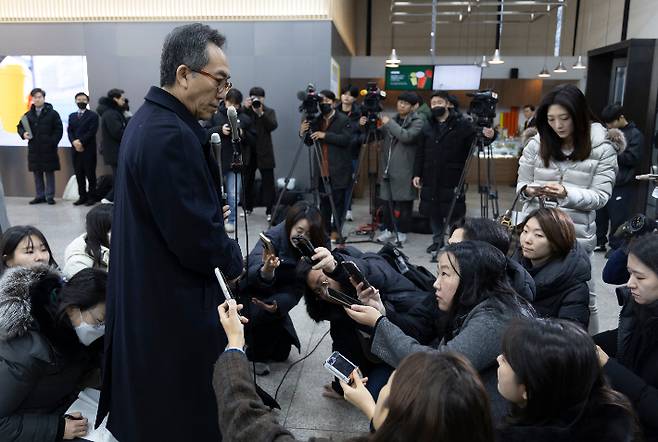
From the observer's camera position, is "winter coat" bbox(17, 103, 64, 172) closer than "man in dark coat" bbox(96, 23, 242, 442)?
No

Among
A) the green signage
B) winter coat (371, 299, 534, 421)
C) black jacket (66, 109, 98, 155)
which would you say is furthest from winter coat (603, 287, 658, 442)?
the green signage

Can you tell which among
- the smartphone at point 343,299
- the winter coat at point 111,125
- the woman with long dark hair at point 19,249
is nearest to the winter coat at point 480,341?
the smartphone at point 343,299

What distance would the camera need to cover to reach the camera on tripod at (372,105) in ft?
15.9

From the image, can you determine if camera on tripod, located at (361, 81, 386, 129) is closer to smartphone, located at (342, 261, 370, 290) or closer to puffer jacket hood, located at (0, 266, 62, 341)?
smartphone, located at (342, 261, 370, 290)

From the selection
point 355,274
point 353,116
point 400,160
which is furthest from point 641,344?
point 353,116

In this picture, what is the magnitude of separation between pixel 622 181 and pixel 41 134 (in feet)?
21.1

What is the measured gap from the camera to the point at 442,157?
475 centimetres

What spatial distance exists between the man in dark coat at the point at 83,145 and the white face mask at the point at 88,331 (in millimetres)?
5407

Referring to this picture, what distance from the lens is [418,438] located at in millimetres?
872

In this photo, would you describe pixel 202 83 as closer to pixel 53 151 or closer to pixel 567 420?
pixel 567 420

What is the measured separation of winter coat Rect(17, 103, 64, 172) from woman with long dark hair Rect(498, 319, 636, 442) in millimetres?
6891

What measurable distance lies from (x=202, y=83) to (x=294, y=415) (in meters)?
1.56

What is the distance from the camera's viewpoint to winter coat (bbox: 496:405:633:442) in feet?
A: 3.71

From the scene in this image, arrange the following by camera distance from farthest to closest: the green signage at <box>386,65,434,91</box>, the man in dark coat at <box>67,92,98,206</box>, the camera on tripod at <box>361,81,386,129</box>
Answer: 1. the green signage at <box>386,65,434,91</box>
2. the man in dark coat at <box>67,92,98,206</box>
3. the camera on tripod at <box>361,81,386,129</box>
